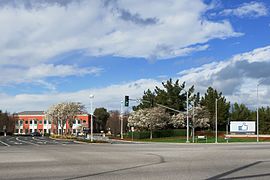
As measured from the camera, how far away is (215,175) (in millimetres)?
15047

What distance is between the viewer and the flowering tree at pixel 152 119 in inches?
3732

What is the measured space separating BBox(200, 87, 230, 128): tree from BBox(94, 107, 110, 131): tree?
251 ft

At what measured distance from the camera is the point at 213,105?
107 meters

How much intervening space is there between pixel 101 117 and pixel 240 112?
7772 cm

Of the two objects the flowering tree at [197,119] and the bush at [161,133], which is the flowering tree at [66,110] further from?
the flowering tree at [197,119]

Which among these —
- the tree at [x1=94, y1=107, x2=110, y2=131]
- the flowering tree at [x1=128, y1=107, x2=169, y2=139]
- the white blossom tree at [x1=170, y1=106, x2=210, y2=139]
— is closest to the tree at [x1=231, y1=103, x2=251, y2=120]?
the white blossom tree at [x1=170, y1=106, x2=210, y2=139]

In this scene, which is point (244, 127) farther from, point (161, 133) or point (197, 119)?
point (161, 133)

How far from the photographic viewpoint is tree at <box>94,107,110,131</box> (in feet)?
591

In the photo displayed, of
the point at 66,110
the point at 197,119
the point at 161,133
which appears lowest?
the point at 161,133

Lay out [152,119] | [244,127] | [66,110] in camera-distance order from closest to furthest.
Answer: [244,127], [152,119], [66,110]

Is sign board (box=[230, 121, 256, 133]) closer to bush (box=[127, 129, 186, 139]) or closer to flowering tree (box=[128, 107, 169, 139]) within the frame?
bush (box=[127, 129, 186, 139])

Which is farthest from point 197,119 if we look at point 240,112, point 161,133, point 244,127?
point 240,112

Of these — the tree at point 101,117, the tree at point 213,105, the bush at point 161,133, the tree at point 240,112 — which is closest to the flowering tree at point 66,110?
the bush at point 161,133

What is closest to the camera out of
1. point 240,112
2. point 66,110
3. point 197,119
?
point 197,119
